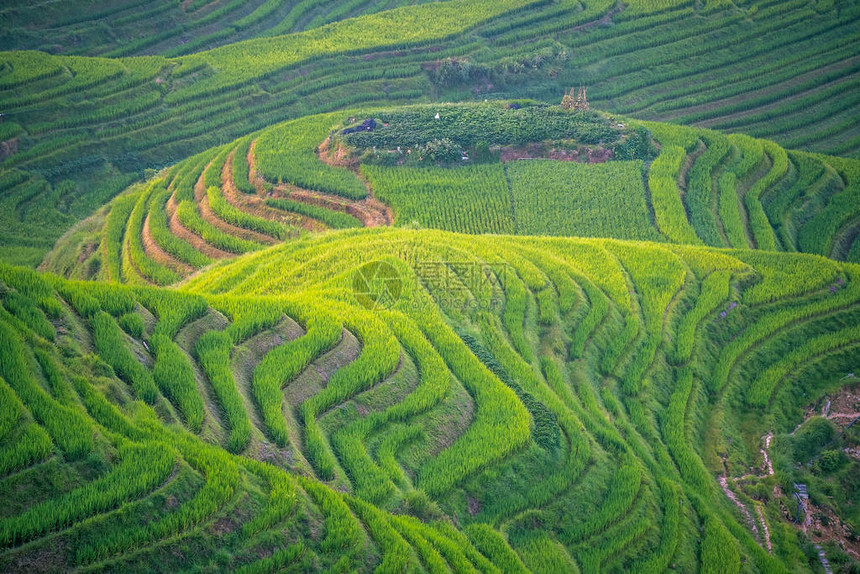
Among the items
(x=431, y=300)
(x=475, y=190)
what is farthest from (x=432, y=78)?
(x=431, y=300)

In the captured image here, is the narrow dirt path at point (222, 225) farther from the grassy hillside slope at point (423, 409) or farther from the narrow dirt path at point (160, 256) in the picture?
the grassy hillside slope at point (423, 409)

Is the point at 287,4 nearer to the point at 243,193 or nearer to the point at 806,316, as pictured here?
the point at 243,193

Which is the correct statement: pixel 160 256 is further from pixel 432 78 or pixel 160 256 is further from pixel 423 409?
pixel 432 78

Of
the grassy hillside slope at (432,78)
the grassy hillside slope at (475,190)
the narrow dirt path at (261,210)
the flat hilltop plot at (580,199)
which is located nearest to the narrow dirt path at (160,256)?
the grassy hillside slope at (475,190)

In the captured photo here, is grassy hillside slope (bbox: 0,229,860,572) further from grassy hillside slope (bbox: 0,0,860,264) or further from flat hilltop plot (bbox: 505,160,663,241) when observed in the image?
grassy hillside slope (bbox: 0,0,860,264)

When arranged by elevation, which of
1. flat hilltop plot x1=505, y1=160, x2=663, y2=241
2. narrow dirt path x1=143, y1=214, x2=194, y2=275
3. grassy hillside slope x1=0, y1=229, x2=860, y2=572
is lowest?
grassy hillside slope x1=0, y1=229, x2=860, y2=572

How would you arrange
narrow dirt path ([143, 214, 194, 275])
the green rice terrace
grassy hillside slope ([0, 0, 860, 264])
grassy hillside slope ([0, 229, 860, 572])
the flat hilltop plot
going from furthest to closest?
grassy hillside slope ([0, 0, 860, 264])
the flat hilltop plot
narrow dirt path ([143, 214, 194, 275])
the green rice terrace
grassy hillside slope ([0, 229, 860, 572])

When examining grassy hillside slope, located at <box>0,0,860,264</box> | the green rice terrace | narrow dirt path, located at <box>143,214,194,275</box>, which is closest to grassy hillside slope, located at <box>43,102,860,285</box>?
narrow dirt path, located at <box>143,214,194,275</box>
